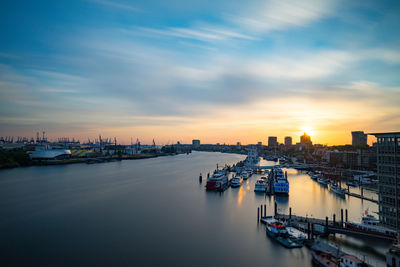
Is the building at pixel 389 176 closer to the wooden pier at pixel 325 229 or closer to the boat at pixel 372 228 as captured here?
the boat at pixel 372 228

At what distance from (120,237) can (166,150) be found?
77358mm

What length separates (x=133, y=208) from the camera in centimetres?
1527

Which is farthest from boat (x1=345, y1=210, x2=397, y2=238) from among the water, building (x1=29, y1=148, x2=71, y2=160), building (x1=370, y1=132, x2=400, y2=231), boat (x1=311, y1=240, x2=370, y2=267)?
building (x1=29, y1=148, x2=71, y2=160)

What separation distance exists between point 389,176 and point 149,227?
412 inches

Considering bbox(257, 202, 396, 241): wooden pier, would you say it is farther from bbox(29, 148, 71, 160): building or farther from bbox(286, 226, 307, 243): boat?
bbox(29, 148, 71, 160): building

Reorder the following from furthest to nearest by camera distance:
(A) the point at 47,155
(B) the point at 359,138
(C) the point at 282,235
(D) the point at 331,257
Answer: (B) the point at 359,138 → (A) the point at 47,155 → (C) the point at 282,235 → (D) the point at 331,257

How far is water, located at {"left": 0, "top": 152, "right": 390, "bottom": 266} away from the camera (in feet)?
29.0

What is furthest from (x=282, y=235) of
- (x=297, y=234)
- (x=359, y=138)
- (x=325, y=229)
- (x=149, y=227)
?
(x=359, y=138)

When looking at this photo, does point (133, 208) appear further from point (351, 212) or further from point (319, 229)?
point (351, 212)

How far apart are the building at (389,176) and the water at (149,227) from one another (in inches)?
58.0

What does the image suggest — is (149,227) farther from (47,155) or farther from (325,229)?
(47,155)

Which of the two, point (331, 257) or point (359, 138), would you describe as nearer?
point (331, 257)

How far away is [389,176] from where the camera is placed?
28.9ft

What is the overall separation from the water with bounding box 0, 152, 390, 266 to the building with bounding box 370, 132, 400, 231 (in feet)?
4.84
